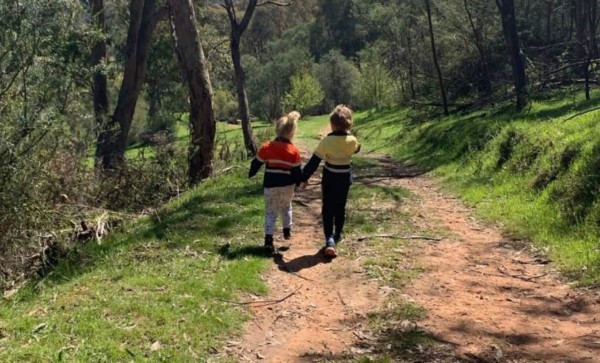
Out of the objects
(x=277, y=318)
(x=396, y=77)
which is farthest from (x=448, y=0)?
(x=277, y=318)


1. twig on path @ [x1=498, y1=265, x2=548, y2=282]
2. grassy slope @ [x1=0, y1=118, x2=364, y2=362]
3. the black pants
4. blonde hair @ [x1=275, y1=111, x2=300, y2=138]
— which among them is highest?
blonde hair @ [x1=275, y1=111, x2=300, y2=138]

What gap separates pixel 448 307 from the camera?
18.8 ft

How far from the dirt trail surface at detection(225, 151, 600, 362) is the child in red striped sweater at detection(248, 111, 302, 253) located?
529 millimetres

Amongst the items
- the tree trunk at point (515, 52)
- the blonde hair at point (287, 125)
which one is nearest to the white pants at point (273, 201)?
the blonde hair at point (287, 125)

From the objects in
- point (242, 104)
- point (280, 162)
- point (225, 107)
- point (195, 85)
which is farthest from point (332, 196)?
point (225, 107)

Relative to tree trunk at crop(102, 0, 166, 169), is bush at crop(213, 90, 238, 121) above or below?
below

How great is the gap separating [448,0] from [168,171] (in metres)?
24.4

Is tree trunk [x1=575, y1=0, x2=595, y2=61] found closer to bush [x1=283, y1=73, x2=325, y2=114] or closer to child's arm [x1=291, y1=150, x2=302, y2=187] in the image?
child's arm [x1=291, y1=150, x2=302, y2=187]

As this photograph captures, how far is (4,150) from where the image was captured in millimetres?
7117

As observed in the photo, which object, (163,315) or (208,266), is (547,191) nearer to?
(208,266)

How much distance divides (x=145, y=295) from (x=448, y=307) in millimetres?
2759

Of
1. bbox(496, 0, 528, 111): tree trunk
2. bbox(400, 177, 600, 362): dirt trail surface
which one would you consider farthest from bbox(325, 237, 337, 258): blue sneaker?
bbox(496, 0, 528, 111): tree trunk

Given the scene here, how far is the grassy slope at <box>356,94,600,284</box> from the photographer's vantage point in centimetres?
754

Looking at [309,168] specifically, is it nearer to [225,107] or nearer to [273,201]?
[273,201]
